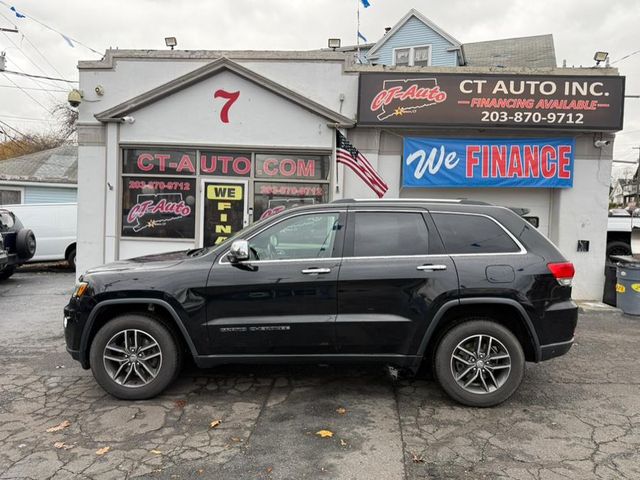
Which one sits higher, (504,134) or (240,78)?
(240,78)

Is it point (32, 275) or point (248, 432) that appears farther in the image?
point (32, 275)

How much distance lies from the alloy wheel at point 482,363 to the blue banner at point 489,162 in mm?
5320

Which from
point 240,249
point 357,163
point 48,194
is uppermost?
point 357,163

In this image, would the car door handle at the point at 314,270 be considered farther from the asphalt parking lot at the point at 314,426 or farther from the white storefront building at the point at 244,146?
the white storefront building at the point at 244,146

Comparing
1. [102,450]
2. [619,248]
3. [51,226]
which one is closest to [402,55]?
[619,248]

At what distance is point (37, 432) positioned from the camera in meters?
3.72

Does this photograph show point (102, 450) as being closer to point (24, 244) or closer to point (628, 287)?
point (628, 287)

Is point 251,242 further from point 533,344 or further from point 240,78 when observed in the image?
point 240,78

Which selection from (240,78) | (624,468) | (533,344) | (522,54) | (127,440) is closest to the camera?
(624,468)

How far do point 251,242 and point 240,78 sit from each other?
5.74 m

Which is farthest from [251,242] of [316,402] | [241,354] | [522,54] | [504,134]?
[522,54]

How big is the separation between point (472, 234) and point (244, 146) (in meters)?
5.87

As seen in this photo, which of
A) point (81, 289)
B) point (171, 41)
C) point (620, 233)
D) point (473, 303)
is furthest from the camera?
point (620, 233)

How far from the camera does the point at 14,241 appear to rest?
1036cm
